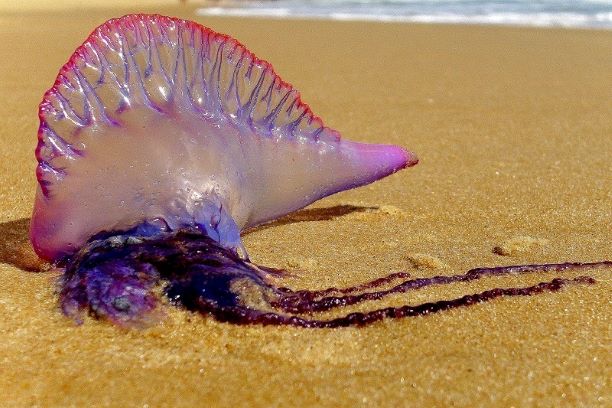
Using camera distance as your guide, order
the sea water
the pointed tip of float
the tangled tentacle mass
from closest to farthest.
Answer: the tangled tentacle mass → the pointed tip of float → the sea water

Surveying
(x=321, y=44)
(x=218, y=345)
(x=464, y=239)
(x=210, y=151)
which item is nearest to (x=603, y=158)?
(x=464, y=239)

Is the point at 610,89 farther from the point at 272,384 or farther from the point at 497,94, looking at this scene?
the point at 272,384

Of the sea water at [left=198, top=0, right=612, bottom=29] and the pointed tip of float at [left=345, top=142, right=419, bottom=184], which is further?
the sea water at [left=198, top=0, right=612, bottom=29]

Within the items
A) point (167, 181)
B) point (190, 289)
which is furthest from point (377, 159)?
point (190, 289)

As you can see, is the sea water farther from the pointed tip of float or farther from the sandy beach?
the pointed tip of float

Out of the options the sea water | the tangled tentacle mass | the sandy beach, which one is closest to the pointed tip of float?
the sandy beach

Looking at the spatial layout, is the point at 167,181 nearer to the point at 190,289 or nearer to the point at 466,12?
the point at 190,289
